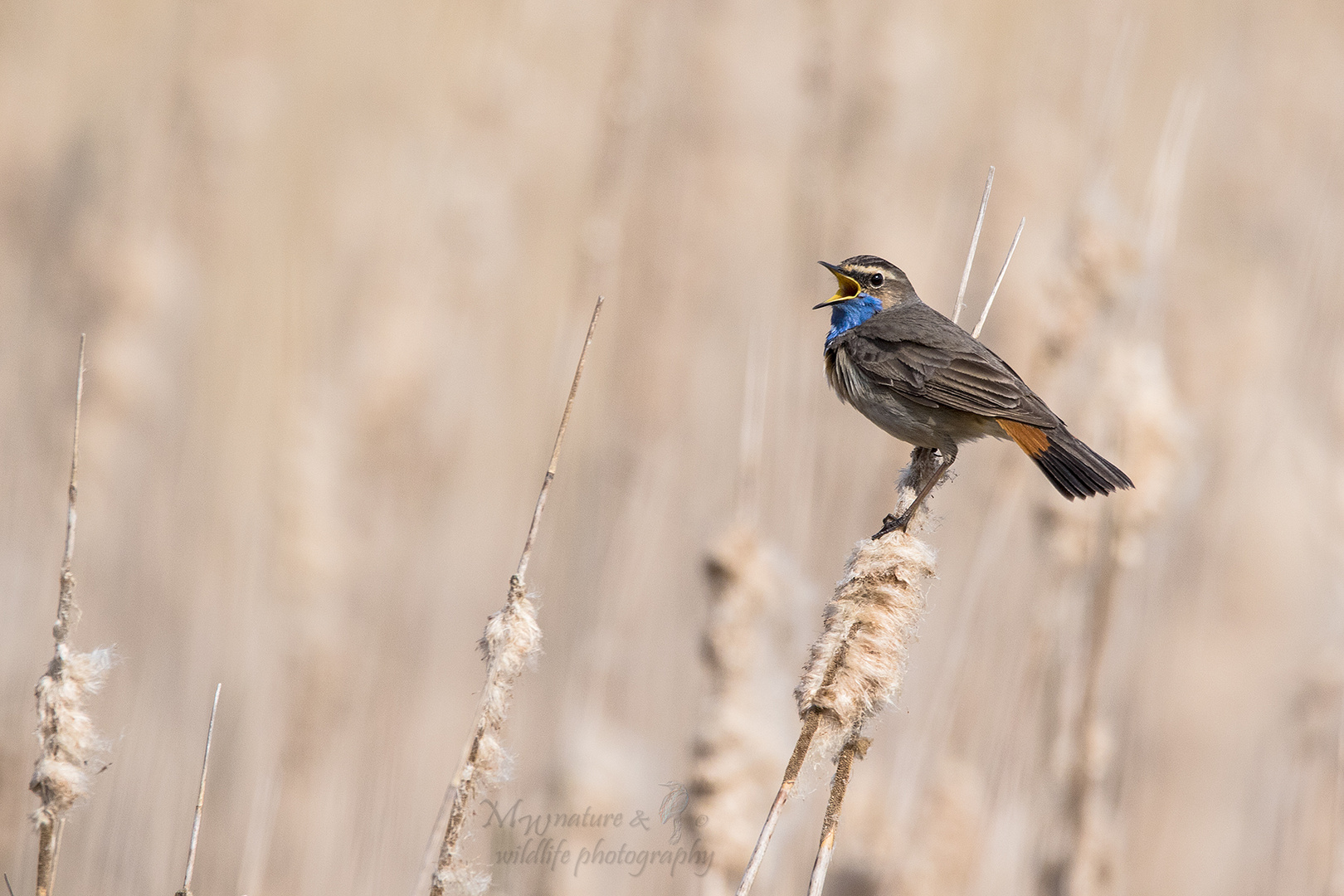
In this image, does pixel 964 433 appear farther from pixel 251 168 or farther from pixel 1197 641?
pixel 251 168

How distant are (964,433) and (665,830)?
1.97 meters

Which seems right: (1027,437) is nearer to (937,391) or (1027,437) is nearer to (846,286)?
(937,391)

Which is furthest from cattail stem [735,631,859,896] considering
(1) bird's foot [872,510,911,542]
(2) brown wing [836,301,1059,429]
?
(2) brown wing [836,301,1059,429]

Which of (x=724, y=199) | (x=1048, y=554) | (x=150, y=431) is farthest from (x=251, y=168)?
(x=1048, y=554)

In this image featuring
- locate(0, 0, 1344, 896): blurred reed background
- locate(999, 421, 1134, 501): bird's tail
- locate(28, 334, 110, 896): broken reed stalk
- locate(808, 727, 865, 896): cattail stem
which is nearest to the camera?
locate(28, 334, 110, 896): broken reed stalk

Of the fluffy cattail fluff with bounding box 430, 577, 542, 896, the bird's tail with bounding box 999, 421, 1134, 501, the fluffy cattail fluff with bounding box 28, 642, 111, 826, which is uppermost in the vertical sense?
the bird's tail with bounding box 999, 421, 1134, 501

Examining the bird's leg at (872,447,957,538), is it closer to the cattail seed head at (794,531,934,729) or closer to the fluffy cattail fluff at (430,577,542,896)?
the cattail seed head at (794,531,934,729)

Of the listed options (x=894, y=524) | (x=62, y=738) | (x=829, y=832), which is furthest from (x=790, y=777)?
(x=62, y=738)

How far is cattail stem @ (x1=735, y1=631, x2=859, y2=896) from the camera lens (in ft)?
5.37

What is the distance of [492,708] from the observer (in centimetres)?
164

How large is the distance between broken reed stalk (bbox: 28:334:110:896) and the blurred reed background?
191cm

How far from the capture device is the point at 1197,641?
4570 millimetres

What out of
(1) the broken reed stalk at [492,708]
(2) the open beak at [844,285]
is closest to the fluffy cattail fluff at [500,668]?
(1) the broken reed stalk at [492,708]

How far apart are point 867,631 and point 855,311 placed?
1768mm
